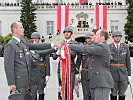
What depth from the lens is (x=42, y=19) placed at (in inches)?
1897

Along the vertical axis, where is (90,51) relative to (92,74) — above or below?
above

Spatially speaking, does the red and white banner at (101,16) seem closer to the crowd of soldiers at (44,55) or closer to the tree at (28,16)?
the tree at (28,16)

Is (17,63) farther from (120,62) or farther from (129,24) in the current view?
(129,24)

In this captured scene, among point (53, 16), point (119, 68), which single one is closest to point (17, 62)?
point (119, 68)

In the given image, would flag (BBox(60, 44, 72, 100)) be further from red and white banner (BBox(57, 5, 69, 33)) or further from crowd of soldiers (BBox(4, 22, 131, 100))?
red and white banner (BBox(57, 5, 69, 33))

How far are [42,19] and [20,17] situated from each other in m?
3.32

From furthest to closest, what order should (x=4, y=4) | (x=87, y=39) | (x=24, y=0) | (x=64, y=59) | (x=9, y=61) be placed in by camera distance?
1. (x=4, y=4)
2. (x=24, y=0)
3. (x=87, y=39)
4. (x=64, y=59)
5. (x=9, y=61)

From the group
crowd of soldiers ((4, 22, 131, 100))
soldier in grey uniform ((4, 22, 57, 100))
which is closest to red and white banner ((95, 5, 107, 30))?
crowd of soldiers ((4, 22, 131, 100))

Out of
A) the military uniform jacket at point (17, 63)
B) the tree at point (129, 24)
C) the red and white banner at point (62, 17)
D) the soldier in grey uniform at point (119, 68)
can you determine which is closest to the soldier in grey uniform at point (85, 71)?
the soldier in grey uniform at point (119, 68)

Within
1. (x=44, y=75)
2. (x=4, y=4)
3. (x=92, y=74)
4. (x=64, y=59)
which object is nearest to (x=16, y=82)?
(x=64, y=59)

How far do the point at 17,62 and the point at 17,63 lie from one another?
0.02m

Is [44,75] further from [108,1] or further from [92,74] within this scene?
[108,1]

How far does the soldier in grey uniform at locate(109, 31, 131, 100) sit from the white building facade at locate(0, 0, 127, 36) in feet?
125

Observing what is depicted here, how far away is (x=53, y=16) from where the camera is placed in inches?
1897
